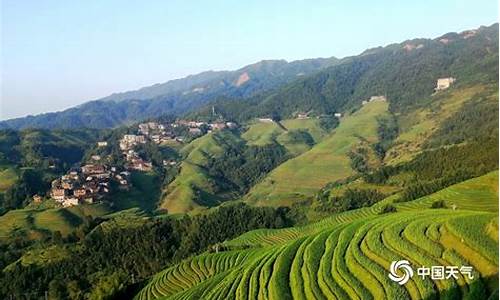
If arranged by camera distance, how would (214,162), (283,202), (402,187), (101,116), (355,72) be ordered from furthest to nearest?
(101,116) → (355,72) → (214,162) → (283,202) → (402,187)

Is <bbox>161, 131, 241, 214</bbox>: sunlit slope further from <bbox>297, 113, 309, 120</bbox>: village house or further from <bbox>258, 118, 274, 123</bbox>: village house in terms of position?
<bbox>297, 113, 309, 120</bbox>: village house

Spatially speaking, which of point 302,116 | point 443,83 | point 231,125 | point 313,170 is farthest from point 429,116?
point 231,125

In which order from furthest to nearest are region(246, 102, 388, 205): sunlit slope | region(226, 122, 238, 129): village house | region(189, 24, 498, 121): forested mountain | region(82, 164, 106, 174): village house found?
1. region(226, 122, 238, 129): village house
2. region(189, 24, 498, 121): forested mountain
3. region(82, 164, 106, 174): village house
4. region(246, 102, 388, 205): sunlit slope

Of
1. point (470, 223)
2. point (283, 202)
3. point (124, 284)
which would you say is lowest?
point (283, 202)

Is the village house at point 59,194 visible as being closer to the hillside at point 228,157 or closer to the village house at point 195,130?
→ the hillside at point 228,157

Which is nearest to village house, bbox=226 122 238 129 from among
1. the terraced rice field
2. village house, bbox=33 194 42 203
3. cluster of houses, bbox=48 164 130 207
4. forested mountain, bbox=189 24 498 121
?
forested mountain, bbox=189 24 498 121

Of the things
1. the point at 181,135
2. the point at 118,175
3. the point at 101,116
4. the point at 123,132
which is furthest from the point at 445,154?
the point at 101,116

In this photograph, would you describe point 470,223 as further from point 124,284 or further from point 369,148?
point 369,148
